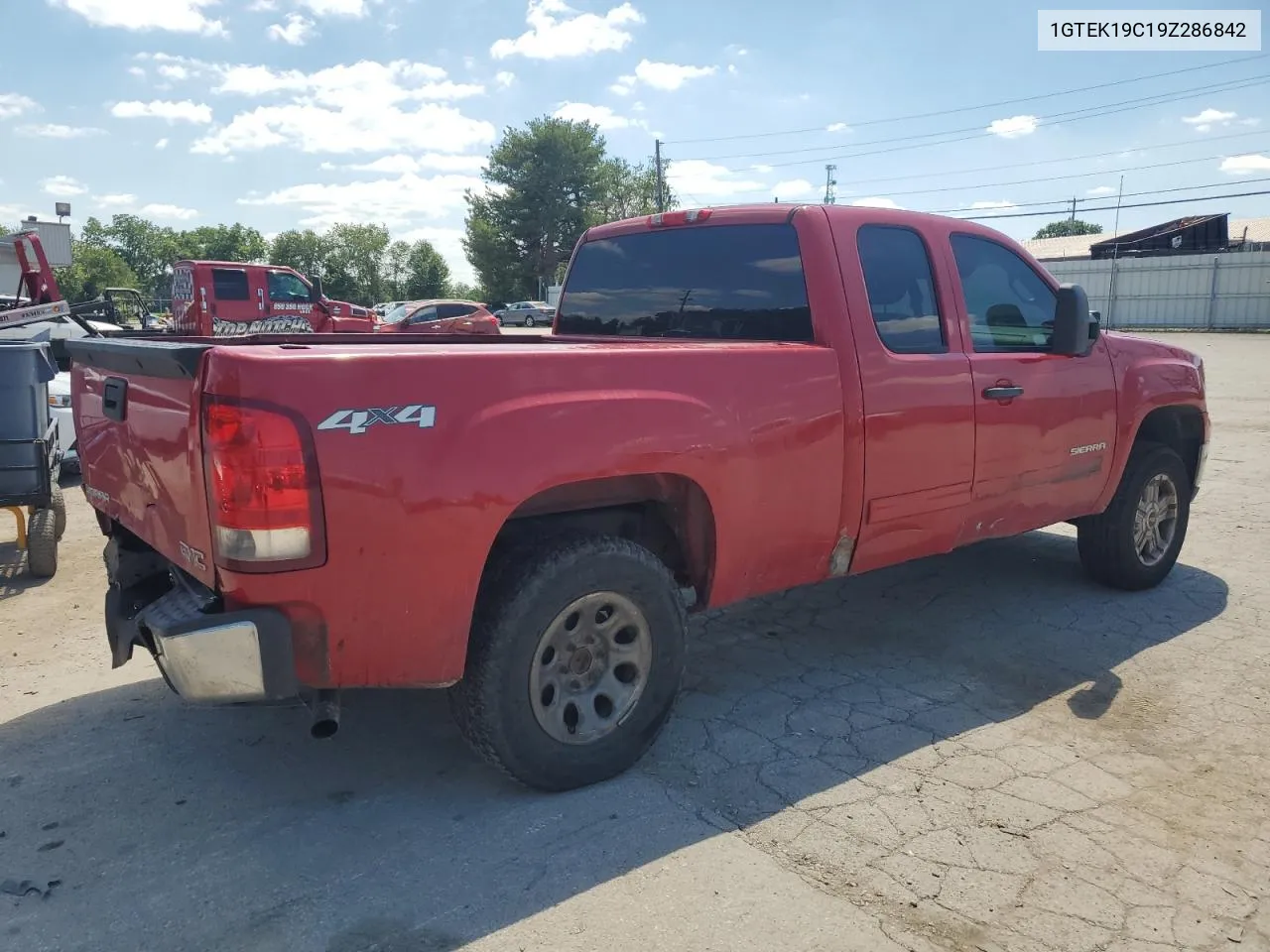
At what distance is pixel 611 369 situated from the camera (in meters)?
3.04

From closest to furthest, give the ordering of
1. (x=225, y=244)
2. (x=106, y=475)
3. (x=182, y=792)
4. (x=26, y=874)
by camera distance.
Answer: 1. (x=26, y=874)
2. (x=182, y=792)
3. (x=106, y=475)
4. (x=225, y=244)

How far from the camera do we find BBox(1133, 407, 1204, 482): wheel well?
560cm

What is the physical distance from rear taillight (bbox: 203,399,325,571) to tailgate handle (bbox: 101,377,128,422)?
842 millimetres

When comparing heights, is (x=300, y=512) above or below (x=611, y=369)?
below

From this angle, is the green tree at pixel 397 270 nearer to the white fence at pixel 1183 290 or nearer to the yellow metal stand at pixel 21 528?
the white fence at pixel 1183 290

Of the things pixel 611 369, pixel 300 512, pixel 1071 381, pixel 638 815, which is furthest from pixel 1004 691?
pixel 300 512

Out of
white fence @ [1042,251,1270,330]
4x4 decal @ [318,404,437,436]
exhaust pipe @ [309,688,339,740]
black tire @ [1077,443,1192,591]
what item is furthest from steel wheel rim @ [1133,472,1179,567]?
white fence @ [1042,251,1270,330]

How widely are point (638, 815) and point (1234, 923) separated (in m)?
1.72

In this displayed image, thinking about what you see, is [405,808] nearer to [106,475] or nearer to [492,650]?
[492,650]

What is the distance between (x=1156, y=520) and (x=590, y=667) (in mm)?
3982

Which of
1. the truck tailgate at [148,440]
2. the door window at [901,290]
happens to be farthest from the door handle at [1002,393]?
the truck tailgate at [148,440]

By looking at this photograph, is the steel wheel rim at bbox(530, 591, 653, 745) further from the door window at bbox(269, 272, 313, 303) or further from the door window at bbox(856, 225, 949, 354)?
the door window at bbox(269, 272, 313, 303)

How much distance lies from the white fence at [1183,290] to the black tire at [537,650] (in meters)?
37.9

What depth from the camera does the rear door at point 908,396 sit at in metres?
3.83
